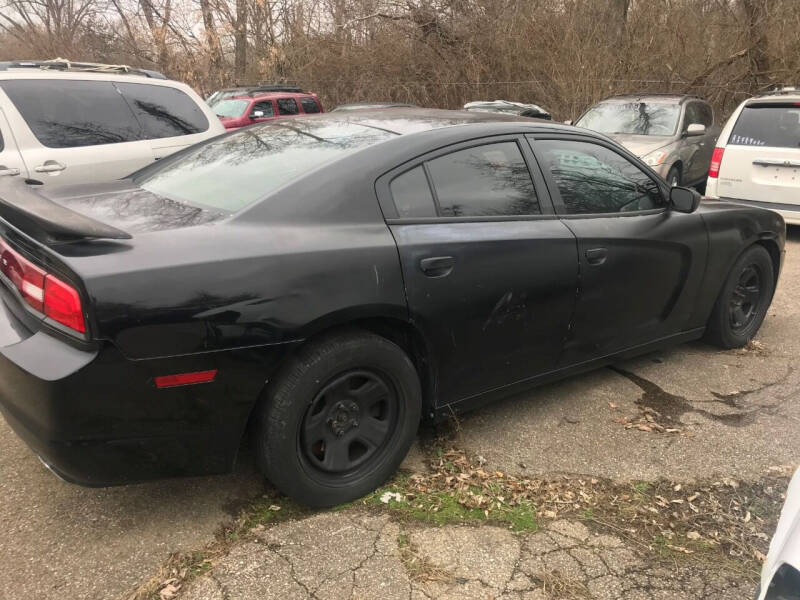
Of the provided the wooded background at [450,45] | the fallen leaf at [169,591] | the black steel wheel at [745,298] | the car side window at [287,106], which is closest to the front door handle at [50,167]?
the fallen leaf at [169,591]

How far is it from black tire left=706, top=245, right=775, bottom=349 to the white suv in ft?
10.4

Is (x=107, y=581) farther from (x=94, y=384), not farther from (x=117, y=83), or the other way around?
(x=117, y=83)

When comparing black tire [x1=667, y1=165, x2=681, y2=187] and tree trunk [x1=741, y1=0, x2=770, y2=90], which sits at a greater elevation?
tree trunk [x1=741, y1=0, x2=770, y2=90]

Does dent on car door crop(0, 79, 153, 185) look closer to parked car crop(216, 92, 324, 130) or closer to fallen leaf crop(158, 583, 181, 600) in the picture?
fallen leaf crop(158, 583, 181, 600)

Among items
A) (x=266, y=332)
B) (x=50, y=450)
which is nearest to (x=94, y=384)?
(x=50, y=450)

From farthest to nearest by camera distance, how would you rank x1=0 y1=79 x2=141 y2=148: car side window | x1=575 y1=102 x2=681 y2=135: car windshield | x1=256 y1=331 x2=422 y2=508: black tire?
1. x1=575 y1=102 x2=681 y2=135: car windshield
2. x1=0 y1=79 x2=141 y2=148: car side window
3. x1=256 y1=331 x2=422 y2=508: black tire

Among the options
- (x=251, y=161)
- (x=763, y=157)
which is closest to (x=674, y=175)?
(x=763, y=157)

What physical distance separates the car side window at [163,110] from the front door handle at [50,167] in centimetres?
90

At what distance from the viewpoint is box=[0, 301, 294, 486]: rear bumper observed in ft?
6.77

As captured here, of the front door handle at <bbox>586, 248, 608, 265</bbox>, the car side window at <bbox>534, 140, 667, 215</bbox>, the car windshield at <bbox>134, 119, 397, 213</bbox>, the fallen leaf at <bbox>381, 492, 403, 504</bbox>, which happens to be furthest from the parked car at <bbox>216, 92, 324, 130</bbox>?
the fallen leaf at <bbox>381, 492, 403, 504</bbox>

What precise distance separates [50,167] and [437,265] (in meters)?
3.83

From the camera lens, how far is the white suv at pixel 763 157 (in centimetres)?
714

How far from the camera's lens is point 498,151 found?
10.3 feet

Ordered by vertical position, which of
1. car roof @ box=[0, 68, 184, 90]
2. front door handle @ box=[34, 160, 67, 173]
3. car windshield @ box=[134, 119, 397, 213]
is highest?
car roof @ box=[0, 68, 184, 90]
